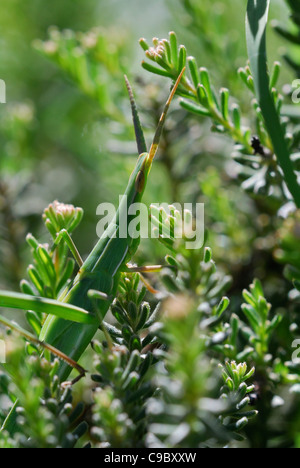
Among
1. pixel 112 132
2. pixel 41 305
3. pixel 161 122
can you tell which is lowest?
pixel 41 305

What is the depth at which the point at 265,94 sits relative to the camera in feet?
1.90

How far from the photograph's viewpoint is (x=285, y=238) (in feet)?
1.32

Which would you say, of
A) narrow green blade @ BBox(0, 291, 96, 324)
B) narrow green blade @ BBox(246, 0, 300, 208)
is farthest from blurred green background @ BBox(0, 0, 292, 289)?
narrow green blade @ BBox(246, 0, 300, 208)

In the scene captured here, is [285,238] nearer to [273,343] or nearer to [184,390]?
[184,390]

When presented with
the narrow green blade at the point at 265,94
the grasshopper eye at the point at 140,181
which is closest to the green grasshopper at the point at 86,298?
the grasshopper eye at the point at 140,181

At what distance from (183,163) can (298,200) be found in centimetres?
75

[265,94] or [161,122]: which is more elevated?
[161,122]

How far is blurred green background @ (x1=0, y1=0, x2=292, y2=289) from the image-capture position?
1081 millimetres

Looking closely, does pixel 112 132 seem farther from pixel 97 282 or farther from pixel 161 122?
pixel 97 282


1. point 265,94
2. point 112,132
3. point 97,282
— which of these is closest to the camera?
point 265,94

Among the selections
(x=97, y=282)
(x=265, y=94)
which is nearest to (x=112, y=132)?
(x=97, y=282)

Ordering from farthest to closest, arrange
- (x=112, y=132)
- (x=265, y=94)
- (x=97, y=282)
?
(x=112, y=132) → (x=97, y=282) → (x=265, y=94)

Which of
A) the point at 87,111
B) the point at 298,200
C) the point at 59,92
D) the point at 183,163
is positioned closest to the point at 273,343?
the point at 298,200

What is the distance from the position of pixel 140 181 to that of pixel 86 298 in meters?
0.23
